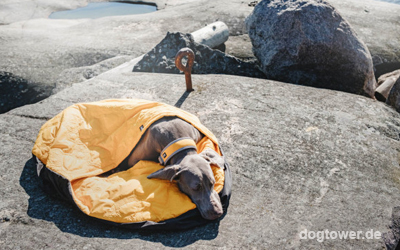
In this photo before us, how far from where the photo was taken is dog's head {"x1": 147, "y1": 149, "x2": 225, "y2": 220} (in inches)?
119

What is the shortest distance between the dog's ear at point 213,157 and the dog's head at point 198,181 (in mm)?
96

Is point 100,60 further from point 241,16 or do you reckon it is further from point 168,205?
point 168,205

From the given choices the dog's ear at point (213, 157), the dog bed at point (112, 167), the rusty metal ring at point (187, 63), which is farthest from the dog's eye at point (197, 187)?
the rusty metal ring at point (187, 63)

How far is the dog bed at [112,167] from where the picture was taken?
9.92 feet

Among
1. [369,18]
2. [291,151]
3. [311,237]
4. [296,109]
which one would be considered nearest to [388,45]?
[369,18]

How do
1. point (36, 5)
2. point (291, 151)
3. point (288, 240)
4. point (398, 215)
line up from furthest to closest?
point (36, 5) → point (291, 151) → point (398, 215) → point (288, 240)

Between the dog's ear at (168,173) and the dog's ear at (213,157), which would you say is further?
the dog's ear at (213,157)

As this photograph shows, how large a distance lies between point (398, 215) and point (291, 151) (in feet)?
4.24

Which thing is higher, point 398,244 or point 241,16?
point 241,16

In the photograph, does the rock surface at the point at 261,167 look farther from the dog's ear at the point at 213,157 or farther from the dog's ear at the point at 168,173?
the dog's ear at the point at 168,173

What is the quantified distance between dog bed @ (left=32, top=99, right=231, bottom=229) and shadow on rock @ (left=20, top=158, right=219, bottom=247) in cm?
8

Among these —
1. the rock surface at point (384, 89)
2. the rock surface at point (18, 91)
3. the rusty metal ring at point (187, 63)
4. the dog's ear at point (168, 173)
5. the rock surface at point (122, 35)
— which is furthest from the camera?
the rock surface at point (122, 35)

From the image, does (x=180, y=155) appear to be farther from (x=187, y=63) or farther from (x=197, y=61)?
(x=197, y=61)

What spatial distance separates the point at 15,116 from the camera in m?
4.78
